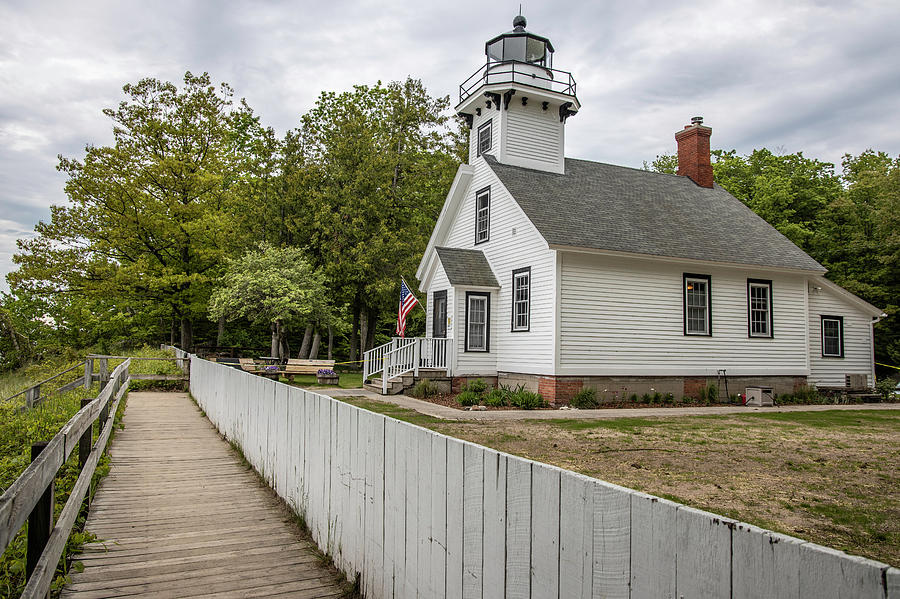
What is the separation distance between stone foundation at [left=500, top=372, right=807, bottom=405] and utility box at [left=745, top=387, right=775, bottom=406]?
1.86 feet

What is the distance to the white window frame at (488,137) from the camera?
21516 mm

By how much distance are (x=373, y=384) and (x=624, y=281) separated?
8.25 metres

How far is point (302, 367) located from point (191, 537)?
16.5m

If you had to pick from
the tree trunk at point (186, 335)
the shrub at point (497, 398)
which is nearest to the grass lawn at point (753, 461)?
the shrub at point (497, 398)

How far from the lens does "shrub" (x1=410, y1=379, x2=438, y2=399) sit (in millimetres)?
17547

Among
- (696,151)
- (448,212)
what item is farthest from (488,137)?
(696,151)

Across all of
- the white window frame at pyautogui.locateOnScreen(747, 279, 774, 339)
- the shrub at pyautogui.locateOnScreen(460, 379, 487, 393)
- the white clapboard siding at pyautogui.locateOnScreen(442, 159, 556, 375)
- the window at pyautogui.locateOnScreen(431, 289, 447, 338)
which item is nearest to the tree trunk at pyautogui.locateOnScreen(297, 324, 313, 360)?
the window at pyautogui.locateOnScreen(431, 289, 447, 338)

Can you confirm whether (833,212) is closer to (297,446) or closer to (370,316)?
(370,316)

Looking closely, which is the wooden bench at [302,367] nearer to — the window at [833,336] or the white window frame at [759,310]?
the white window frame at [759,310]

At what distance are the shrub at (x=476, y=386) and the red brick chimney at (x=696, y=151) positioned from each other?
1243 cm

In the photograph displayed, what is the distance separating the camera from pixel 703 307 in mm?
18406

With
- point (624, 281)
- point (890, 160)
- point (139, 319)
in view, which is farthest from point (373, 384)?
point (890, 160)

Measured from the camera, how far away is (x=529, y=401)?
1570 cm

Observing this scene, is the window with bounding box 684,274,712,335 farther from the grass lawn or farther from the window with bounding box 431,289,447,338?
the window with bounding box 431,289,447,338
